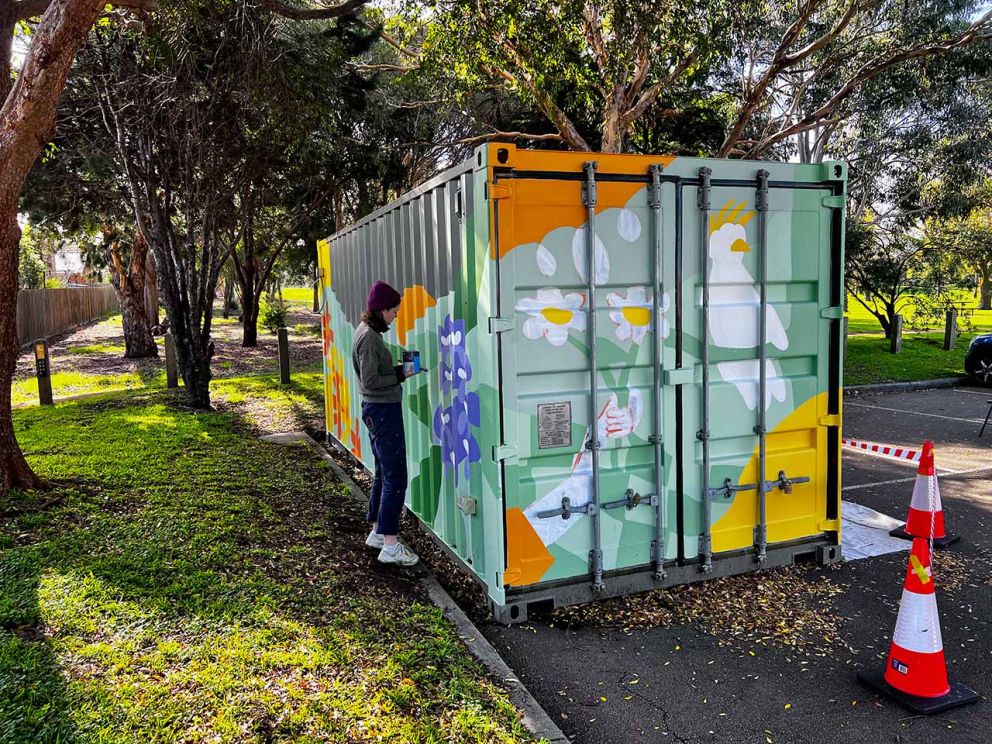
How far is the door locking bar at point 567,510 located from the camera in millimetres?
4570

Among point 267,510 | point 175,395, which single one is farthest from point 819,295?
point 175,395

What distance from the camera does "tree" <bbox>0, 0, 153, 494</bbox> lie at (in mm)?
5641

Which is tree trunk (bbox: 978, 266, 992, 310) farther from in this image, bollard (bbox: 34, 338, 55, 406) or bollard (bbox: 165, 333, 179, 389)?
bollard (bbox: 34, 338, 55, 406)

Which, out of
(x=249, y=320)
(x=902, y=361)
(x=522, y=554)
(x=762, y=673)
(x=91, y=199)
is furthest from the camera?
(x=249, y=320)

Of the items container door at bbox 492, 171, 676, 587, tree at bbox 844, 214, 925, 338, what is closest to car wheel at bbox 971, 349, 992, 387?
tree at bbox 844, 214, 925, 338

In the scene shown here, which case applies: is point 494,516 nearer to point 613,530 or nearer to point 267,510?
point 613,530

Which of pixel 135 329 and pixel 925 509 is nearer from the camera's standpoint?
pixel 925 509

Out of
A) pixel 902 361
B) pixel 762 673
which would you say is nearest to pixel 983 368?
pixel 902 361

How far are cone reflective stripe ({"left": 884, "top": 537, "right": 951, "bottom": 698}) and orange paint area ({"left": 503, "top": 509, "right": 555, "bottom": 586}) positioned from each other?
1.99 metres

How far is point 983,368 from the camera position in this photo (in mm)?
15086

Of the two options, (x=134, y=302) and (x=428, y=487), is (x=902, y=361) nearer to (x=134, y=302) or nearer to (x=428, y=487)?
(x=428, y=487)

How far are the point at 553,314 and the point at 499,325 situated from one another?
0.39m

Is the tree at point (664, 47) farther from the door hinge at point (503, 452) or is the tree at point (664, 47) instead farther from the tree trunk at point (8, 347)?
the door hinge at point (503, 452)

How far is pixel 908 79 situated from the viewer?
1473cm
